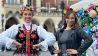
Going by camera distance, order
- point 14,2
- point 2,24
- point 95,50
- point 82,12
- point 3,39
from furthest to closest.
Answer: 1. point 14,2
2. point 2,24
3. point 82,12
4. point 95,50
5. point 3,39

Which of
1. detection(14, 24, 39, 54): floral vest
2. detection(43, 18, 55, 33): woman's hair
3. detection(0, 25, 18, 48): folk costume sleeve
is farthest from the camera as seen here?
detection(43, 18, 55, 33): woman's hair

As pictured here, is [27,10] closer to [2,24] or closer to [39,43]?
[39,43]

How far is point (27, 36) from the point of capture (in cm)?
531

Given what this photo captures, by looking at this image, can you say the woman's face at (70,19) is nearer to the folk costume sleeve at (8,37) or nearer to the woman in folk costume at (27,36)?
the woman in folk costume at (27,36)

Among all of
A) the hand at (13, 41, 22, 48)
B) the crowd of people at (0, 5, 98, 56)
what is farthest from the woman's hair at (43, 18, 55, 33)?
the hand at (13, 41, 22, 48)

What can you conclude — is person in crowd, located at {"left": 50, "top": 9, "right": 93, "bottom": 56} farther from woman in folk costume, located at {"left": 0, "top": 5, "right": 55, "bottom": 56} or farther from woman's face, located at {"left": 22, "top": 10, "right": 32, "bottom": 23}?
woman's face, located at {"left": 22, "top": 10, "right": 32, "bottom": 23}

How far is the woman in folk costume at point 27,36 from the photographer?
17.3ft

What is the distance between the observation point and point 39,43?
5305 millimetres

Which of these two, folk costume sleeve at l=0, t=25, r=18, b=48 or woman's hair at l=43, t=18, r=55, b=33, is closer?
folk costume sleeve at l=0, t=25, r=18, b=48

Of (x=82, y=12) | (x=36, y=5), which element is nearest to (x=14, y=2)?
(x=36, y=5)

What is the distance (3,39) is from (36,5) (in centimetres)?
4905

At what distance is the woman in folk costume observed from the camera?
527 centimetres

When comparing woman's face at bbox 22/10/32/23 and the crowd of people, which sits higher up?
woman's face at bbox 22/10/32/23

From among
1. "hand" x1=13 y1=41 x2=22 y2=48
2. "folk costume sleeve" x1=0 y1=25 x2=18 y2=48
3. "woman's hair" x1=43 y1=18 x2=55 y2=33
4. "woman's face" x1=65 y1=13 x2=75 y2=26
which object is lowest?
"woman's hair" x1=43 y1=18 x2=55 y2=33
